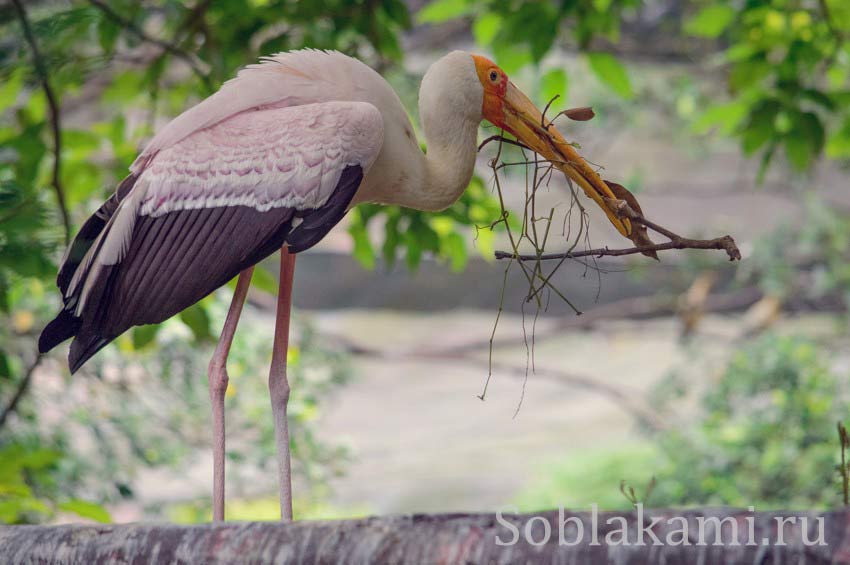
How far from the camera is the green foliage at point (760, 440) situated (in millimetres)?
5297

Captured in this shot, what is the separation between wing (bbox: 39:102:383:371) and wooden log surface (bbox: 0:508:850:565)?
0.43m

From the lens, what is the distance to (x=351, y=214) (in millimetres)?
4387

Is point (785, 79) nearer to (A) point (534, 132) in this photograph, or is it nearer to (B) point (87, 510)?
(A) point (534, 132)

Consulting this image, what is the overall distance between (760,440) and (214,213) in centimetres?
446

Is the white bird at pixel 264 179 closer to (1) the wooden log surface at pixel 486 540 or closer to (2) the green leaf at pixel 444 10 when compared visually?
(1) the wooden log surface at pixel 486 540

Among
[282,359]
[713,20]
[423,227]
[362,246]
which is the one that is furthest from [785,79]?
[282,359]

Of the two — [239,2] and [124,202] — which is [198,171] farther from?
[239,2]

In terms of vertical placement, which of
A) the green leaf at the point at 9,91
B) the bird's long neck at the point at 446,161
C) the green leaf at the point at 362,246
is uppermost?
the bird's long neck at the point at 446,161

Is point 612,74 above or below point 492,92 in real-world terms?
below

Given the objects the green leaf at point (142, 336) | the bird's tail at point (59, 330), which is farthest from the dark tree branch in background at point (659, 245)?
the green leaf at point (142, 336)

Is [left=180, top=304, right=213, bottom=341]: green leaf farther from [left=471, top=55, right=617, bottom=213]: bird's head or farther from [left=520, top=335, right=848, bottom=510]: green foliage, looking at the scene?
[left=520, top=335, right=848, bottom=510]: green foliage

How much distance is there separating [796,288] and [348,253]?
471 centimetres

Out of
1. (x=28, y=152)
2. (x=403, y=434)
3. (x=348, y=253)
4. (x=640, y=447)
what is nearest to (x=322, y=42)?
(x=28, y=152)

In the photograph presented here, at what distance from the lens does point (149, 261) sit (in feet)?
5.59
